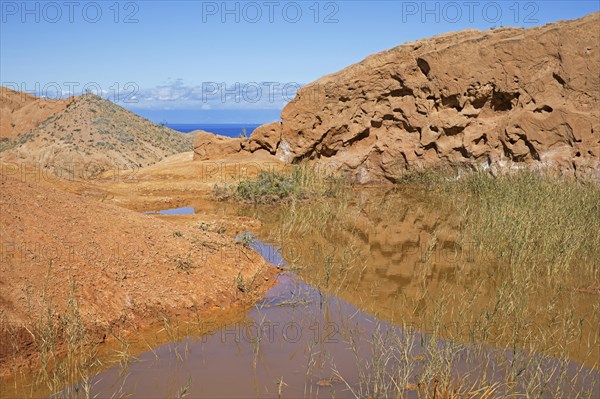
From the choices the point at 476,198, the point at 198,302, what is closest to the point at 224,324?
the point at 198,302

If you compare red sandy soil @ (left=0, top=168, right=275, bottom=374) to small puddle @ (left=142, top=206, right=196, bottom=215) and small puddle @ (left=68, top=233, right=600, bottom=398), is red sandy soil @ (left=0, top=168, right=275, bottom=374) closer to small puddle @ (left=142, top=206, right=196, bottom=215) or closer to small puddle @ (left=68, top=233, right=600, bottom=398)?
small puddle @ (left=68, top=233, right=600, bottom=398)

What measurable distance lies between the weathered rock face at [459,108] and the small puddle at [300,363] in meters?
11.1

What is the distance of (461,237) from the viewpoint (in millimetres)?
10180

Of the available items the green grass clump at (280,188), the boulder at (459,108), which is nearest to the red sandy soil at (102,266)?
the green grass clump at (280,188)

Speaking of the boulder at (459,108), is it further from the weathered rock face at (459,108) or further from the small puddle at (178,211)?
the small puddle at (178,211)

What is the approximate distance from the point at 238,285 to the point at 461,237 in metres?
4.23

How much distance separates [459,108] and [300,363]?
13.6 m

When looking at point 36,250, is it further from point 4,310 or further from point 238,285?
point 238,285

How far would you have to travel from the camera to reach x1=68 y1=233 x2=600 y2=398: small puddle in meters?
4.99

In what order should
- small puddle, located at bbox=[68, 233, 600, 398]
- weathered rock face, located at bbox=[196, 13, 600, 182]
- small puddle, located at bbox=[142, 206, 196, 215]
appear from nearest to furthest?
small puddle, located at bbox=[68, 233, 600, 398]
small puddle, located at bbox=[142, 206, 196, 215]
weathered rock face, located at bbox=[196, 13, 600, 182]

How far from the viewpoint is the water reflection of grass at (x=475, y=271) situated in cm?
520

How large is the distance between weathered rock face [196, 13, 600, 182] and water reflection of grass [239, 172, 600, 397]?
2.25 m

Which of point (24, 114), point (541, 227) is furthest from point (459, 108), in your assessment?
point (24, 114)

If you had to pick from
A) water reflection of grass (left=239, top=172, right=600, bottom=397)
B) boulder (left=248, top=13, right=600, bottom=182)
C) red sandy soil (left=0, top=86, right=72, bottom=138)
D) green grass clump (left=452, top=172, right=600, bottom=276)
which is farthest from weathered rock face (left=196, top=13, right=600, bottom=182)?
red sandy soil (left=0, top=86, right=72, bottom=138)
